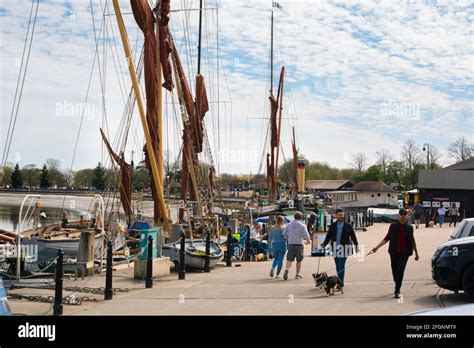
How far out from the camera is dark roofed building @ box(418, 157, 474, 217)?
149 feet


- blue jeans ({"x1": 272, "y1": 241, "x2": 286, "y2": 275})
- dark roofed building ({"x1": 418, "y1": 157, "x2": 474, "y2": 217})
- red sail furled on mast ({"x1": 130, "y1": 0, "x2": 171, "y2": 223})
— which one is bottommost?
blue jeans ({"x1": 272, "y1": 241, "x2": 286, "y2": 275})

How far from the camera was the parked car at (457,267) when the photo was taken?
10.5 metres

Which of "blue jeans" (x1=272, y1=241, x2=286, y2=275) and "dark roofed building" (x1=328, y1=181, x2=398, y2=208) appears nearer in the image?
"blue jeans" (x1=272, y1=241, x2=286, y2=275)

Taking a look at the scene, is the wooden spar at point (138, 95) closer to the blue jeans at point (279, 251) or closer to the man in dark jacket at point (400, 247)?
the blue jeans at point (279, 251)

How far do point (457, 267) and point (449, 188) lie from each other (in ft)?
124

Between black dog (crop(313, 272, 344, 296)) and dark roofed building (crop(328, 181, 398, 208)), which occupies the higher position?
dark roofed building (crop(328, 181, 398, 208))

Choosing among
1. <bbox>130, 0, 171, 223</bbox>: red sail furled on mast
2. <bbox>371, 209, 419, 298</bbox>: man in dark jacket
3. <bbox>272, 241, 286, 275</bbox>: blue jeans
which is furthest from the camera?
<bbox>130, 0, 171, 223</bbox>: red sail furled on mast

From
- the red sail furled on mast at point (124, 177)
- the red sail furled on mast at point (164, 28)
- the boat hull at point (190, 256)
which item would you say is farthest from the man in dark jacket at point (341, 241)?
the red sail furled on mast at point (124, 177)

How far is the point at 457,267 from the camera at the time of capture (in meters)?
10.6

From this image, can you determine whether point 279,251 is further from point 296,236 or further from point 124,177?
point 124,177

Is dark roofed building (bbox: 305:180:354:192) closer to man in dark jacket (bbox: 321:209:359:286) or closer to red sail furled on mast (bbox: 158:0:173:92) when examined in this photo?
red sail furled on mast (bbox: 158:0:173:92)

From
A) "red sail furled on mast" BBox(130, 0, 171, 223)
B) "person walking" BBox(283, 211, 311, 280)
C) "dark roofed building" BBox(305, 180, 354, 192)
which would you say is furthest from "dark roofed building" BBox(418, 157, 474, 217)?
"dark roofed building" BBox(305, 180, 354, 192)

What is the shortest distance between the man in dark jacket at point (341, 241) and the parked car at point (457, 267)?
2.10 metres

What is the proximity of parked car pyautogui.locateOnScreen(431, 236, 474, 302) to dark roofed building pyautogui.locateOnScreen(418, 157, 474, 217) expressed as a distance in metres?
35.6
